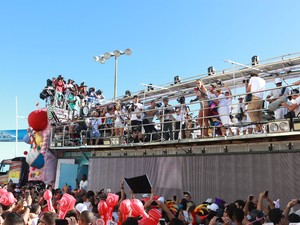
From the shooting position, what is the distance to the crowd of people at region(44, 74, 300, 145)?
30.9 feet

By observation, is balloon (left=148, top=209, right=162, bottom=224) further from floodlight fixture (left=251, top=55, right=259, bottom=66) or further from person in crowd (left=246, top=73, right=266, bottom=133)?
floodlight fixture (left=251, top=55, right=259, bottom=66)

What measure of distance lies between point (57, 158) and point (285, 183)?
40.3 ft

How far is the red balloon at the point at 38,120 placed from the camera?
754 inches

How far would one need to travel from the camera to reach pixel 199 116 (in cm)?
1119

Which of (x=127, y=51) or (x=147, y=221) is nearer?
(x=147, y=221)

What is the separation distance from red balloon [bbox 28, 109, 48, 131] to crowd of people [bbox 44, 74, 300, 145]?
1056mm

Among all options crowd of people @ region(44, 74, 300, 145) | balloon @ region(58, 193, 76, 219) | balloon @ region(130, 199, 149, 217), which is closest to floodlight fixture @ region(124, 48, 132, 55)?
crowd of people @ region(44, 74, 300, 145)

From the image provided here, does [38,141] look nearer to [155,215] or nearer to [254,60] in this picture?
[254,60]

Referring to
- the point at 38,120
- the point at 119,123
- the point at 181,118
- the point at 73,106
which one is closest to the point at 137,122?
the point at 119,123

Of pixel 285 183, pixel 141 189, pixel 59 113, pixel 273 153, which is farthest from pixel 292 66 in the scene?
pixel 59 113

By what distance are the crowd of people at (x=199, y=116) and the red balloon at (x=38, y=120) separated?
1056 millimetres

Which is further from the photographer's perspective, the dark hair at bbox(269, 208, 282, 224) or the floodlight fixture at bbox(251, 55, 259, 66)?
the floodlight fixture at bbox(251, 55, 259, 66)

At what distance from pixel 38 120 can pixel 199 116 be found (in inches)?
426

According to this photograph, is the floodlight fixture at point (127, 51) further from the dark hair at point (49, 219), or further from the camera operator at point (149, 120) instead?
the dark hair at point (49, 219)
